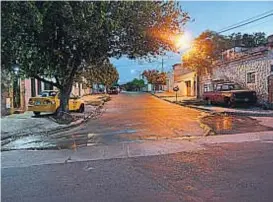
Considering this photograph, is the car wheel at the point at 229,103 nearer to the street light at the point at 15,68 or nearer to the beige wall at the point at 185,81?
the street light at the point at 15,68

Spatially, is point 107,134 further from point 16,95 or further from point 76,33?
point 16,95

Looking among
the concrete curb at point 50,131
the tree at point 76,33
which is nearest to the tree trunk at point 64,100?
the tree at point 76,33

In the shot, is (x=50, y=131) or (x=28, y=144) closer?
(x=28, y=144)

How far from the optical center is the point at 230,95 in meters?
29.0

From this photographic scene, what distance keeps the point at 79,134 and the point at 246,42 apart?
45.0m

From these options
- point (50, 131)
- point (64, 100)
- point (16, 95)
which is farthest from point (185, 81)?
point (50, 131)

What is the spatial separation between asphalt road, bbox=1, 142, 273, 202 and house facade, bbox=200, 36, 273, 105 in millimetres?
18456

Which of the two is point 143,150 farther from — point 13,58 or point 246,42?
point 246,42

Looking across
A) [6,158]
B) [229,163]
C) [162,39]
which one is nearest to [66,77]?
[162,39]

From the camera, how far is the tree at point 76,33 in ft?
44.9

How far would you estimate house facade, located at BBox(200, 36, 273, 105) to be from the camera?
27547mm

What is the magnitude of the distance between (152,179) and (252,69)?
79.4ft

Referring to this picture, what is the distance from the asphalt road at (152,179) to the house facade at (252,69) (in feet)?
60.6

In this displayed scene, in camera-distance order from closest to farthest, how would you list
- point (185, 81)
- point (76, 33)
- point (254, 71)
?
1. point (76, 33)
2. point (254, 71)
3. point (185, 81)
